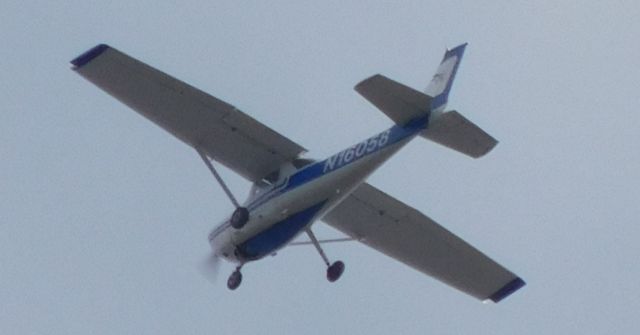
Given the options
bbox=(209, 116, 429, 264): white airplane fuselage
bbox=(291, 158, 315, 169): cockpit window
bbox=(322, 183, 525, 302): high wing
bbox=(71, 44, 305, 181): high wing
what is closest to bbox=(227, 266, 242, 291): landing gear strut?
bbox=(209, 116, 429, 264): white airplane fuselage

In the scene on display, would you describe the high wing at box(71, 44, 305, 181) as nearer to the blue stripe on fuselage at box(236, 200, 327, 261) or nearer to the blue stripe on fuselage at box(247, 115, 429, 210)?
the blue stripe on fuselage at box(247, 115, 429, 210)

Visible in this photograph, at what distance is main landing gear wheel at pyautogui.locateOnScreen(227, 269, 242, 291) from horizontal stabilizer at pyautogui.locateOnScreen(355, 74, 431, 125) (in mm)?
4620

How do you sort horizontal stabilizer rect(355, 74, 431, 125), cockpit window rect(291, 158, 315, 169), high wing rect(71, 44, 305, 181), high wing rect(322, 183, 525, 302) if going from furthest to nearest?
1. high wing rect(322, 183, 525, 302)
2. cockpit window rect(291, 158, 315, 169)
3. high wing rect(71, 44, 305, 181)
4. horizontal stabilizer rect(355, 74, 431, 125)

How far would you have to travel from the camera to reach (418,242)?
39969mm

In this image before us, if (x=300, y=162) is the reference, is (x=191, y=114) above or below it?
above

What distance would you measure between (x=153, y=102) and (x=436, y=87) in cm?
514

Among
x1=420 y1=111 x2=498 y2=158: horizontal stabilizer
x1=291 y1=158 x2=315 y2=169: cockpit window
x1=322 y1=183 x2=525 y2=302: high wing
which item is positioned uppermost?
x1=420 y1=111 x2=498 y2=158: horizontal stabilizer

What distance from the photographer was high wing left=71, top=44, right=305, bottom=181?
3644cm

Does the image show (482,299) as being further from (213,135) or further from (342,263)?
(213,135)

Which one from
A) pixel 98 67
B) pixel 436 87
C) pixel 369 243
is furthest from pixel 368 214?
pixel 98 67

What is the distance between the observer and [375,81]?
34.5 metres

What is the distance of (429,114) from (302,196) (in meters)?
2.95

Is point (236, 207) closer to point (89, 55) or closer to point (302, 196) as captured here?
point (302, 196)

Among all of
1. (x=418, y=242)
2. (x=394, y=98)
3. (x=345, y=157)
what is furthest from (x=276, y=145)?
(x=418, y=242)
